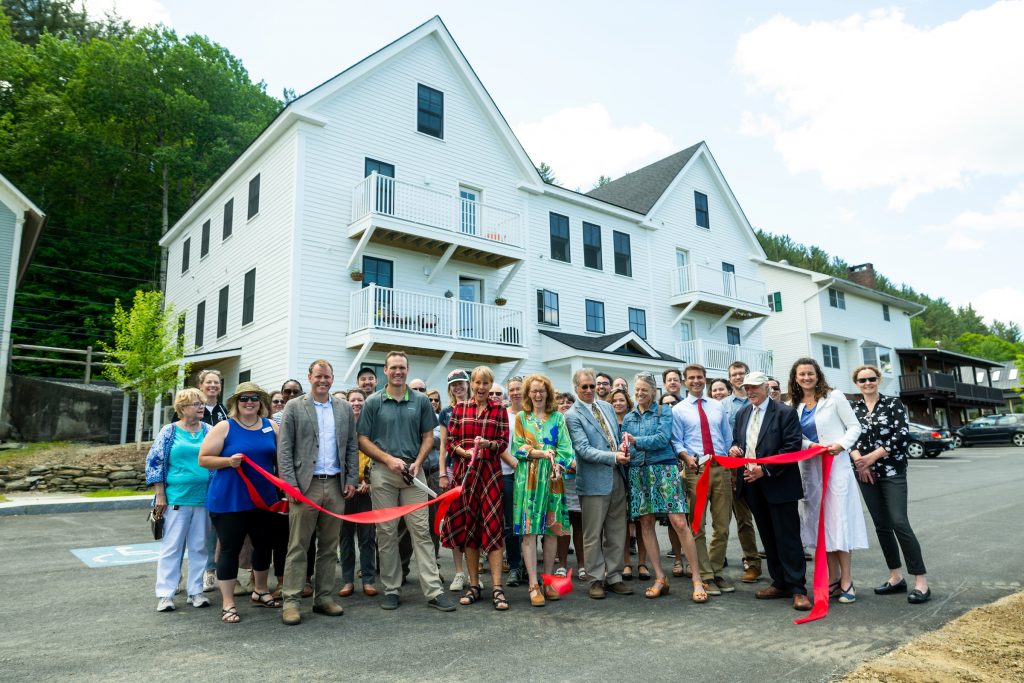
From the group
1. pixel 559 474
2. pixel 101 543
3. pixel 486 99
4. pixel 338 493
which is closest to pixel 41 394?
pixel 101 543

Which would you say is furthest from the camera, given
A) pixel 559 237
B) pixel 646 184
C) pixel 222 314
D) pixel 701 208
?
pixel 646 184

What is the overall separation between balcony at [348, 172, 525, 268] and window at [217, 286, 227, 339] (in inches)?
239

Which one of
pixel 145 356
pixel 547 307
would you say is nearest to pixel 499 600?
pixel 145 356

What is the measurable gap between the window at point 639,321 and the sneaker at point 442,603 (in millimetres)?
19531

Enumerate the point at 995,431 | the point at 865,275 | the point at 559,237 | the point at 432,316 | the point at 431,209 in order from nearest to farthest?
the point at 432,316 → the point at 431,209 → the point at 559,237 → the point at 995,431 → the point at 865,275

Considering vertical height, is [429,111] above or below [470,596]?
above

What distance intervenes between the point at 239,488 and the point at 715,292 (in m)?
23.5

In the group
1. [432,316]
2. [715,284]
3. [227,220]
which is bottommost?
[432,316]

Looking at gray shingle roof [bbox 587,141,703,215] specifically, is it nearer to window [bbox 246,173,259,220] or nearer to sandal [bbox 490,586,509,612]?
window [bbox 246,173,259,220]

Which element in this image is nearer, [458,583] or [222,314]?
[458,583]

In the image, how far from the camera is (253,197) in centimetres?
1925

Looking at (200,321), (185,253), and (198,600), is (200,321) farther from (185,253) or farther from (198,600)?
(198,600)

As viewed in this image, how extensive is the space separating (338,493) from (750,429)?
370cm

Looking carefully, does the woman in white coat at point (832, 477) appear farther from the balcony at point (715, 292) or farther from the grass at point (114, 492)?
the balcony at point (715, 292)
